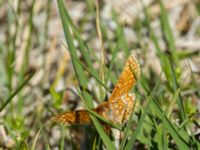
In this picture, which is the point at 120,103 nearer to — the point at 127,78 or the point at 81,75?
the point at 127,78

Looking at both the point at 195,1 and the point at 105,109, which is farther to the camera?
the point at 195,1

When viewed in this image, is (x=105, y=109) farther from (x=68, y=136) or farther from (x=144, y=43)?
(x=144, y=43)

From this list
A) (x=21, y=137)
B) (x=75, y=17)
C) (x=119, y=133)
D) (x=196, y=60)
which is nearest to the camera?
(x=119, y=133)

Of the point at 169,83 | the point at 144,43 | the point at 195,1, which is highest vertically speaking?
the point at 195,1

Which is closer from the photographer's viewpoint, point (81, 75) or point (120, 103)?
point (120, 103)

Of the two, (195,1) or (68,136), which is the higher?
(195,1)

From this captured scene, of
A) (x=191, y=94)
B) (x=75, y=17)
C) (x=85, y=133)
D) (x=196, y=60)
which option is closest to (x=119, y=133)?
(x=85, y=133)

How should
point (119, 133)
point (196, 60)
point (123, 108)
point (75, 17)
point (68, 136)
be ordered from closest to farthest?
point (123, 108) → point (119, 133) → point (68, 136) → point (196, 60) → point (75, 17)

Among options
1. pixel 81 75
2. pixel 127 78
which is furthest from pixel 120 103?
pixel 81 75
